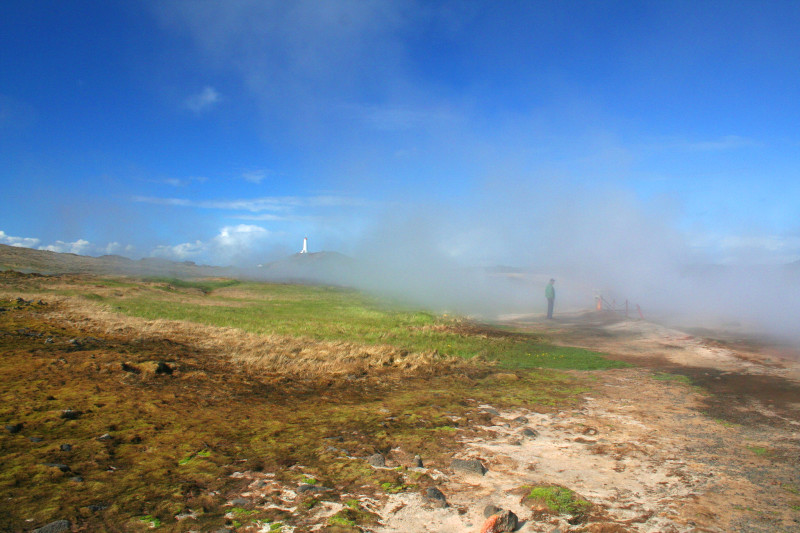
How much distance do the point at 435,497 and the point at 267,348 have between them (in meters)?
7.81

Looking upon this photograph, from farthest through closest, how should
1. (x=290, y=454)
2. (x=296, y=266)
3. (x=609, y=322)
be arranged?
(x=296, y=266) < (x=609, y=322) < (x=290, y=454)

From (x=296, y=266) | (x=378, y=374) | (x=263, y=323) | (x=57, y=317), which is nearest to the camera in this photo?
(x=378, y=374)

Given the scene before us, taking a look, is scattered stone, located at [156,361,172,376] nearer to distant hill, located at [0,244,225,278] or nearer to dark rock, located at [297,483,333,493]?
dark rock, located at [297,483,333,493]

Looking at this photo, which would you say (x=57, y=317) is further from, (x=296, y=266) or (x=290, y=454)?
(x=296, y=266)

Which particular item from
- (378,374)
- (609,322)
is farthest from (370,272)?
(378,374)

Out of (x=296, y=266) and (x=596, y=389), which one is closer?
(x=596, y=389)

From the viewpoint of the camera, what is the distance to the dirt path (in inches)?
153

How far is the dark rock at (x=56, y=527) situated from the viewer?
11.5 feet

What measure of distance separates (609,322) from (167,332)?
1682cm

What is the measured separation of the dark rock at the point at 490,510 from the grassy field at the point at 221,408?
0.75 metres

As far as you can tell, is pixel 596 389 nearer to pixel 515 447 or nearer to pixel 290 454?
pixel 515 447

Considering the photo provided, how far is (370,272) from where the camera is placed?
182 ft

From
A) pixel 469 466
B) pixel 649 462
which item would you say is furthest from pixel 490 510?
A: pixel 649 462

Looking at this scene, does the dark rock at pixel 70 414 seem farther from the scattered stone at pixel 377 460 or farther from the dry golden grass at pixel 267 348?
the scattered stone at pixel 377 460
